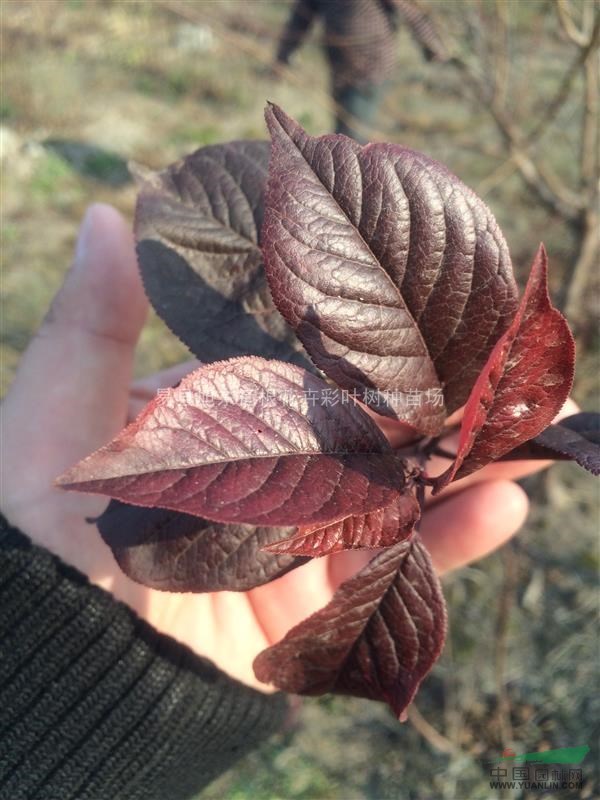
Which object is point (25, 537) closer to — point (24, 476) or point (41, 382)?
point (24, 476)

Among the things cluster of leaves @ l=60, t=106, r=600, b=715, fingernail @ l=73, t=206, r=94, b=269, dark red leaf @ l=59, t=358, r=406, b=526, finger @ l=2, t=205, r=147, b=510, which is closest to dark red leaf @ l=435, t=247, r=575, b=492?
cluster of leaves @ l=60, t=106, r=600, b=715

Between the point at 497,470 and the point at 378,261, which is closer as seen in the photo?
the point at 378,261

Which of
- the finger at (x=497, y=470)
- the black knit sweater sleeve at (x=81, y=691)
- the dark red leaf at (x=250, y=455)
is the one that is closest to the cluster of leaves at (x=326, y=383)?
the dark red leaf at (x=250, y=455)

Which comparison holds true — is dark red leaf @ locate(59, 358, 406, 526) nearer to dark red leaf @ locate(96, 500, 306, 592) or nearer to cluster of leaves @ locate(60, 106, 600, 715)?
cluster of leaves @ locate(60, 106, 600, 715)

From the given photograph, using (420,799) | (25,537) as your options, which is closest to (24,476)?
(25,537)

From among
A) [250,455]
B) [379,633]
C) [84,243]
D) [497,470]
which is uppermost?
[250,455]

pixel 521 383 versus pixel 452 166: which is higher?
pixel 521 383

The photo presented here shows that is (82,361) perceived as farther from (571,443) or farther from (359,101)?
(359,101)

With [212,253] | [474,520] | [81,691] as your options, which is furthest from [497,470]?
[81,691]
